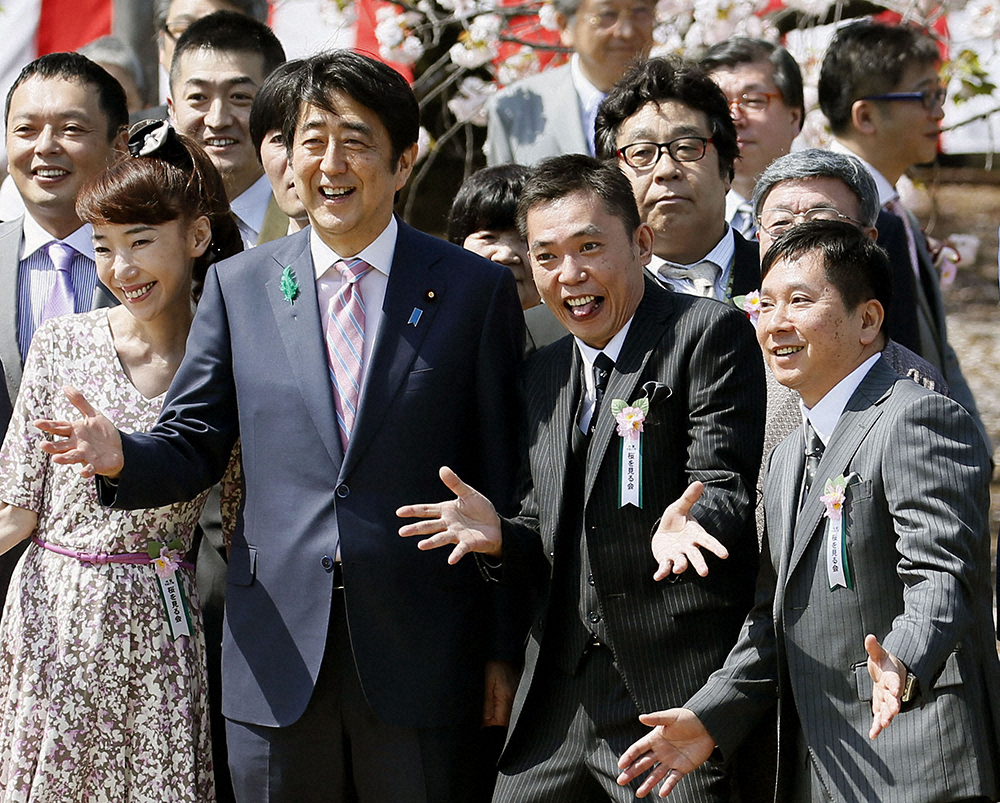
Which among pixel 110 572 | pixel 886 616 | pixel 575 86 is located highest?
pixel 575 86

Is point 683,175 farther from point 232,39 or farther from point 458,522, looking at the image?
point 232,39

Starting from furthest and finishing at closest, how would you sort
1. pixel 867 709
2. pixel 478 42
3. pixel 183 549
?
pixel 478 42 < pixel 183 549 < pixel 867 709

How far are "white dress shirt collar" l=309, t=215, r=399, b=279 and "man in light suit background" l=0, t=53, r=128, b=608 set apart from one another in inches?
41.1

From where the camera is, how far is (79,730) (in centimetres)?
334

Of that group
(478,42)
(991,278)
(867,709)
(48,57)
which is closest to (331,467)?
(867,709)

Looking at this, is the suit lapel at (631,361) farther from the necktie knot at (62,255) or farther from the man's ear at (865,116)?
the man's ear at (865,116)

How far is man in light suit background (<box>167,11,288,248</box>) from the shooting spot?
181 inches

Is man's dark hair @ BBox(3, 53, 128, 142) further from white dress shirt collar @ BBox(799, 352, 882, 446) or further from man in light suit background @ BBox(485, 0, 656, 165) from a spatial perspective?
white dress shirt collar @ BBox(799, 352, 882, 446)

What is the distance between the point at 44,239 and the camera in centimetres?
423

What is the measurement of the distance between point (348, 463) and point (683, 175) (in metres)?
1.38

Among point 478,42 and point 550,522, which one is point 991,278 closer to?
point 478,42

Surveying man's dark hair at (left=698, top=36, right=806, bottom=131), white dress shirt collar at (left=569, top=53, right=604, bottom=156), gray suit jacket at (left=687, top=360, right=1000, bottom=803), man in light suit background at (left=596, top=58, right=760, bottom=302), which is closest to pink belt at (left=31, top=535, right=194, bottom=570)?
gray suit jacket at (left=687, top=360, right=1000, bottom=803)

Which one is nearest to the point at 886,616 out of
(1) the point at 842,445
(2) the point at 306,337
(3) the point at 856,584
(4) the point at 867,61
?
(3) the point at 856,584

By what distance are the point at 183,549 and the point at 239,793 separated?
66 centimetres
